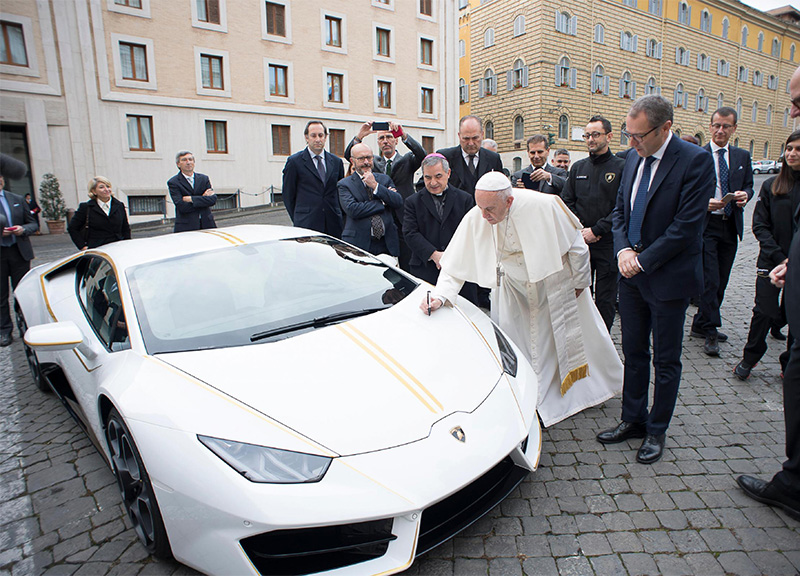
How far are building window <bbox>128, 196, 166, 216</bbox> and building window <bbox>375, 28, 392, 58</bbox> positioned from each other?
14352 millimetres

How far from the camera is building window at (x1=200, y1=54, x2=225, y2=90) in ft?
77.5

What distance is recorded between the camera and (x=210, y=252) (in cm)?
300

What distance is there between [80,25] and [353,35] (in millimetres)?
12725

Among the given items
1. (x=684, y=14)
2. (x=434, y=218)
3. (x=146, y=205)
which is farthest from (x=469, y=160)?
(x=684, y=14)

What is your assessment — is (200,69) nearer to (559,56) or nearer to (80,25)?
(80,25)

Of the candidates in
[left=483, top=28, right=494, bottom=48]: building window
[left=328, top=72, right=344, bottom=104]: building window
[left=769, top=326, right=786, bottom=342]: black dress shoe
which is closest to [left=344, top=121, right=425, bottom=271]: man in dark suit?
[left=769, top=326, right=786, bottom=342]: black dress shoe

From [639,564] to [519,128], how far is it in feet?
133

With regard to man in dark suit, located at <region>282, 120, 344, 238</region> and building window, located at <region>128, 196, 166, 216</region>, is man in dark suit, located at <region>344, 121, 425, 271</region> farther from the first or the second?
building window, located at <region>128, 196, 166, 216</region>

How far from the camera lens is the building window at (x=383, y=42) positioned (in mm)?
28094

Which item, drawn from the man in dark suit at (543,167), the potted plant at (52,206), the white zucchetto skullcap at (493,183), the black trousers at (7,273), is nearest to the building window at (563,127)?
the potted plant at (52,206)

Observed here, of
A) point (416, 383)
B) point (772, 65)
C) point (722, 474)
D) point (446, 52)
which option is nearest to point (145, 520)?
point (416, 383)

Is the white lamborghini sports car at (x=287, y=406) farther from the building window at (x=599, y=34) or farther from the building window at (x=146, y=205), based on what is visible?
the building window at (x=599, y=34)

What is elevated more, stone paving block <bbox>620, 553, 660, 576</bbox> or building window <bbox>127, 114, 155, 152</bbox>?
building window <bbox>127, 114, 155, 152</bbox>

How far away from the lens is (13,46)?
64.0 feet
